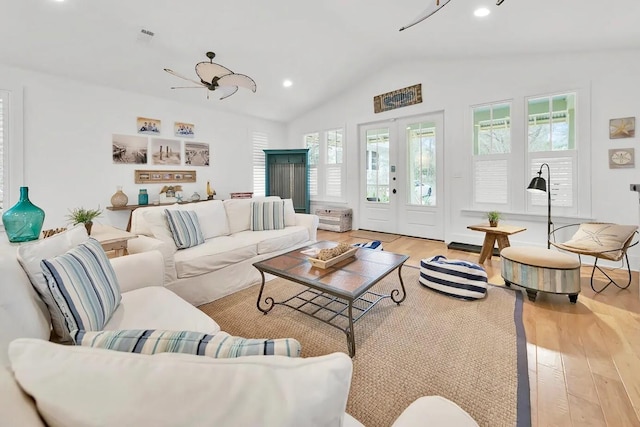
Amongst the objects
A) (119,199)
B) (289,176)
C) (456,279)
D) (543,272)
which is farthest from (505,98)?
(119,199)

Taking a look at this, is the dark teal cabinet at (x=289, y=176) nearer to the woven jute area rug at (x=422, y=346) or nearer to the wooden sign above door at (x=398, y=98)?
the wooden sign above door at (x=398, y=98)

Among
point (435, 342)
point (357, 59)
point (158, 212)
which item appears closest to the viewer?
point (435, 342)

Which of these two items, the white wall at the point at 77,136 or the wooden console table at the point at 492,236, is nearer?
the wooden console table at the point at 492,236

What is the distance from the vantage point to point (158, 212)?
276 centimetres

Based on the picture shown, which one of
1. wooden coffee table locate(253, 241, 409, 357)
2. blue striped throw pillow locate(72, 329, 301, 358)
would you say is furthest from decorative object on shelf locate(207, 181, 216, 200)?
blue striped throw pillow locate(72, 329, 301, 358)

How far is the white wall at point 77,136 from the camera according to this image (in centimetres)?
370

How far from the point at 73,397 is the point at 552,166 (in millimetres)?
4752

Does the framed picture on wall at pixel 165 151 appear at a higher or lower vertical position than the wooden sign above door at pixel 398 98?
lower

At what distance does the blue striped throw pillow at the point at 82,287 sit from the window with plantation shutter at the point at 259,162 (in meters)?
4.97

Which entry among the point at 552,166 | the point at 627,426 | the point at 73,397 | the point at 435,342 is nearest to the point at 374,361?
the point at 435,342

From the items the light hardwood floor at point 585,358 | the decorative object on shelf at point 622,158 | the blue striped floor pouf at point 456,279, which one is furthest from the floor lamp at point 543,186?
the blue striped floor pouf at point 456,279

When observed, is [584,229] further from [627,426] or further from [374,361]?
[374,361]

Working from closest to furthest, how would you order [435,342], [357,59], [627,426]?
[627,426] → [435,342] → [357,59]

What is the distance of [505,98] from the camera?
3.99 meters
